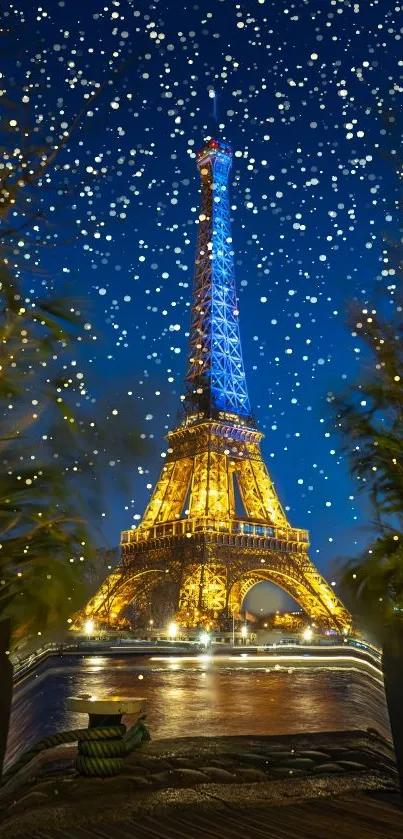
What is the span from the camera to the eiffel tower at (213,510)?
42188 millimetres

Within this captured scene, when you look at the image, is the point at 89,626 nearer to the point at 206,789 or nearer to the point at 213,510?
the point at 213,510

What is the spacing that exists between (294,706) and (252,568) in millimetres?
Result: 29908

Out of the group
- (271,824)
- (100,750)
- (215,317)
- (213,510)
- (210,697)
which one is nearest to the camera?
(271,824)

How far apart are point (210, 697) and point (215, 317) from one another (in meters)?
42.6

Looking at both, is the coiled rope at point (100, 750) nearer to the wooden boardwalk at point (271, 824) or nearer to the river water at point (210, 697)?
the wooden boardwalk at point (271, 824)

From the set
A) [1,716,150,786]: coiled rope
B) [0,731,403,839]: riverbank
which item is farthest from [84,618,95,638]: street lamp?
[1,716,150,786]: coiled rope

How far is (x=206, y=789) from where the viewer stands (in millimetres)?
6148

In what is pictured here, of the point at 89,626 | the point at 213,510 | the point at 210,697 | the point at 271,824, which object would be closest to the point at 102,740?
the point at 271,824

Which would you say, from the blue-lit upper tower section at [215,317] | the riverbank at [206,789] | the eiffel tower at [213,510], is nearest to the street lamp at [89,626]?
the eiffel tower at [213,510]

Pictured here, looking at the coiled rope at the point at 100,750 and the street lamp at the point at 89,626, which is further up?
the street lamp at the point at 89,626

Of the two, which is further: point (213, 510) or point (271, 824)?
point (213, 510)

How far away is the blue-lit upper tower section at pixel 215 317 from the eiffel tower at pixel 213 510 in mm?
102

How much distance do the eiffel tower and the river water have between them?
51.2 feet

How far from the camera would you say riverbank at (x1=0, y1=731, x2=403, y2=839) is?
500 cm
